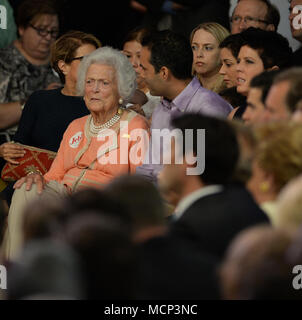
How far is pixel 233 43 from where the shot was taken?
499 centimetres

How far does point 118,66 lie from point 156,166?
717mm

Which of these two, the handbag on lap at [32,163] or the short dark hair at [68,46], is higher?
the short dark hair at [68,46]

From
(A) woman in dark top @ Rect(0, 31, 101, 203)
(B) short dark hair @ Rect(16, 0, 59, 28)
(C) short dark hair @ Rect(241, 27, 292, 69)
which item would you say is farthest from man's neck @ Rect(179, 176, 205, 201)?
(B) short dark hair @ Rect(16, 0, 59, 28)

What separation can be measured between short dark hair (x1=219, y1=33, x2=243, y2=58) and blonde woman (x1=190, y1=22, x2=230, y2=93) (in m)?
0.27

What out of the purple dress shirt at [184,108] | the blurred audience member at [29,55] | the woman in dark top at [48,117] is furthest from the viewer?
the blurred audience member at [29,55]

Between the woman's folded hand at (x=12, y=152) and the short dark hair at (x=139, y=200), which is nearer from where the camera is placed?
the short dark hair at (x=139, y=200)

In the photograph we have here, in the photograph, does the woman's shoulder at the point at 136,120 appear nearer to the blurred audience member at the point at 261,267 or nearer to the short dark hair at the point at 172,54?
the short dark hair at the point at 172,54

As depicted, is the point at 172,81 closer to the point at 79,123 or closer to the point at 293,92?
the point at 79,123

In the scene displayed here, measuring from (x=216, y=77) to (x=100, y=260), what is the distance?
3.49 meters

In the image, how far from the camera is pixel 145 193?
8.33 feet

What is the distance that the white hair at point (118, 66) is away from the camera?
479 cm

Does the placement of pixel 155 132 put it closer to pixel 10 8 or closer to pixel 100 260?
pixel 10 8

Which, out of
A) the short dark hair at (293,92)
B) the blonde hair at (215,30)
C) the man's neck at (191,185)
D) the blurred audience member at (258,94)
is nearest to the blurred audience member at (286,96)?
the short dark hair at (293,92)
